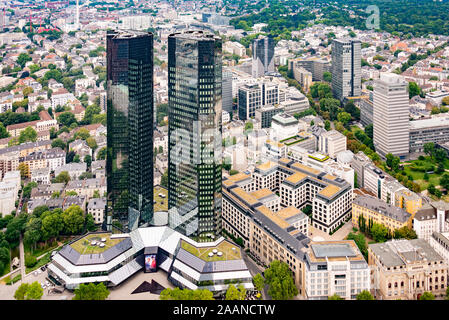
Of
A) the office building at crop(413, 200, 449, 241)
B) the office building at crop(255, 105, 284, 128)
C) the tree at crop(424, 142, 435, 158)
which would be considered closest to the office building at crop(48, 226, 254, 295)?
the office building at crop(413, 200, 449, 241)

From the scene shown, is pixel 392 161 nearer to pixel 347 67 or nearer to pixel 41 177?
pixel 347 67

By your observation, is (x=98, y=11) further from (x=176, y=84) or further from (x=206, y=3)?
(x=176, y=84)

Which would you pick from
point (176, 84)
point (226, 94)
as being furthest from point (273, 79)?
point (176, 84)

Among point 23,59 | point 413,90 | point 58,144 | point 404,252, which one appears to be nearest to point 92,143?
point 58,144

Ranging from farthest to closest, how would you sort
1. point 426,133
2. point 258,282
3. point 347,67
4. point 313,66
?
point 313,66 → point 347,67 → point 426,133 → point 258,282

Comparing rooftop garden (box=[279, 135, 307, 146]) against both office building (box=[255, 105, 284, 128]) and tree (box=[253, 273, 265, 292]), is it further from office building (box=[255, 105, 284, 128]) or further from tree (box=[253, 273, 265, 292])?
tree (box=[253, 273, 265, 292])

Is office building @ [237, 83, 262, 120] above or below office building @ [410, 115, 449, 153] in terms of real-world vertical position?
above
